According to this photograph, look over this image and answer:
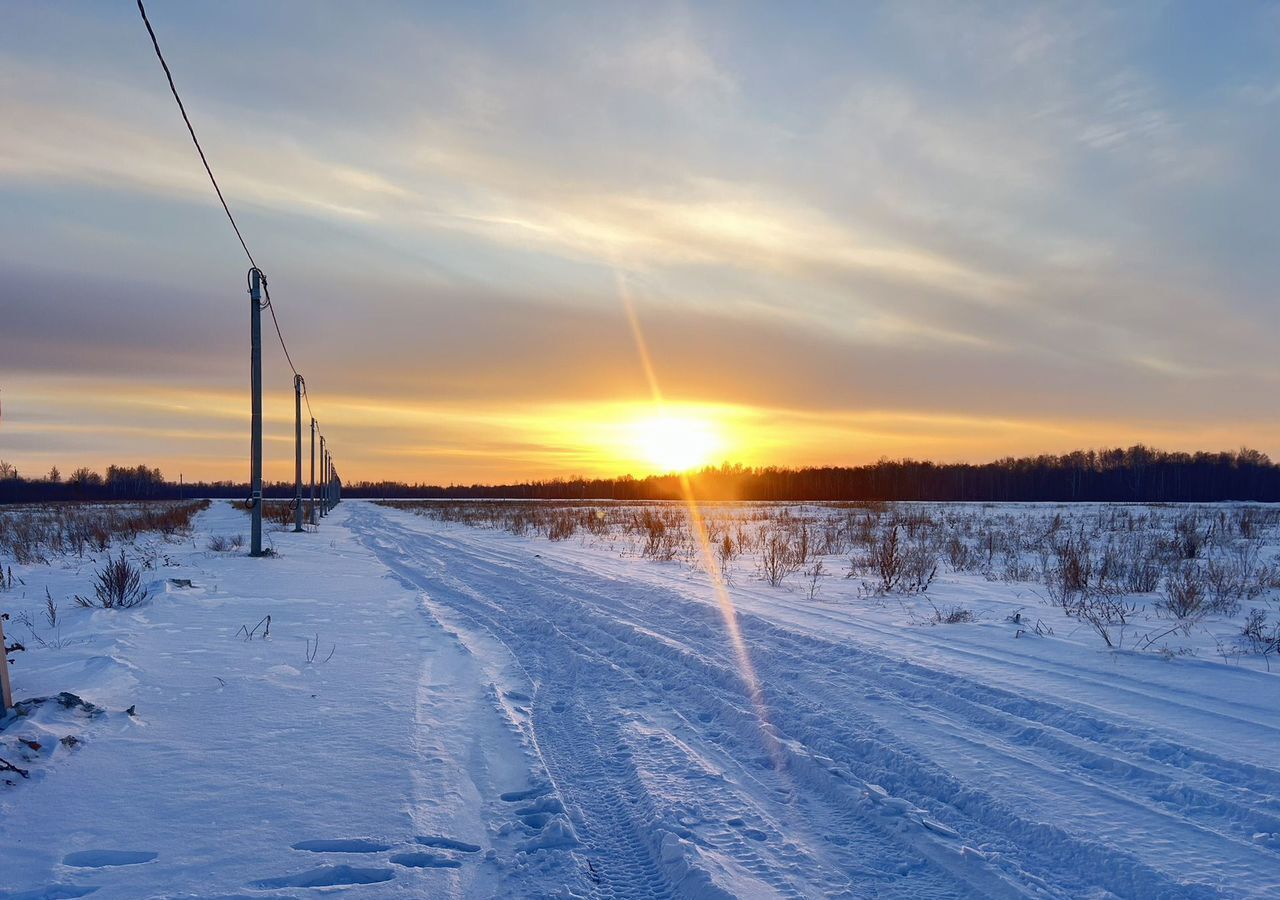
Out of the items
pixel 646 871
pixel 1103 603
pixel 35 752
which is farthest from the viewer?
pixel 1103 603

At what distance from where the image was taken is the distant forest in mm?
106300

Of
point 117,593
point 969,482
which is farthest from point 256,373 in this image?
point 969,482

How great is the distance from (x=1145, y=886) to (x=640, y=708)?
3.26m

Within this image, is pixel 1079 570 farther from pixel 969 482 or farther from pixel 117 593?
pixel 969 482

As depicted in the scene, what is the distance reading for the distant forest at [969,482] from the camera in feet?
349

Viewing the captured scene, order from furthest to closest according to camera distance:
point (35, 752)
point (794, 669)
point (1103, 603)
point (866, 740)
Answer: point (1103, 603) < point (794, 669) < point (866, 740) < point (35, 752)

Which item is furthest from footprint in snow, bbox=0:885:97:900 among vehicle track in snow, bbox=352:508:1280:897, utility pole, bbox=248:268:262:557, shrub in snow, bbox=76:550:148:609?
utility pole, bbox=248:268:262:557

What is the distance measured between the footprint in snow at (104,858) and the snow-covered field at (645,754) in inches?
0.5

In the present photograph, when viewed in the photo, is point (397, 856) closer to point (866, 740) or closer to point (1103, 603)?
point (866, 740)

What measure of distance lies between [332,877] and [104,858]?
3.28ft

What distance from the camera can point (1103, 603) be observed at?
973 centimetres

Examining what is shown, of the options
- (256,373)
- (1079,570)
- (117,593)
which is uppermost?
(256,373)

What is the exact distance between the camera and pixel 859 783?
401cm

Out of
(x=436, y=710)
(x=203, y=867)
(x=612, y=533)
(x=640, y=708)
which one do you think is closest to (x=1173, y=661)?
(x=640, y=708)
